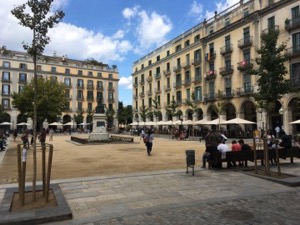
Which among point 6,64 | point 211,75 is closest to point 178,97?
point 211,75

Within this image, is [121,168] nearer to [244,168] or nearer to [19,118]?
[244,168]

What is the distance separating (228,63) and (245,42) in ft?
15.3

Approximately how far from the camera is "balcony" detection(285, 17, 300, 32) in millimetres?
32894

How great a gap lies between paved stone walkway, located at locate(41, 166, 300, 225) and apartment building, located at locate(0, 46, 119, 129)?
62.7 meters

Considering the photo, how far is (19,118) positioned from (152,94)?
30389mm

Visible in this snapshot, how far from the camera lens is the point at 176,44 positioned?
5778 cm

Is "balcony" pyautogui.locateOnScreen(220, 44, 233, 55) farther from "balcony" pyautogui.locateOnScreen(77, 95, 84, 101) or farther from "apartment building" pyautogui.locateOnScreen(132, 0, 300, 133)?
"balcony" pyautogui.locateOnScreen(77, 95, 84, 101)

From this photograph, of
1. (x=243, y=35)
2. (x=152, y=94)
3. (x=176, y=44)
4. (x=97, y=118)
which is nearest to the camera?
(x=97, y=118)

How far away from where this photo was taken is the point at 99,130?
28.8 metres

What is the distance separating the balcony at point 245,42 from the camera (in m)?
39.2

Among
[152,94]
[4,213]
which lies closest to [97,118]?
[4,213]

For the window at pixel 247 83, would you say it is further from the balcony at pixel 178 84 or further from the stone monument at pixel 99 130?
the stone monument at pixel 99 130

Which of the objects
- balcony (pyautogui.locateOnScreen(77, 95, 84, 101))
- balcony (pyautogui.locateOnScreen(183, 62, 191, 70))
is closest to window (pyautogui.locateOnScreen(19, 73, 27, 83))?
balcony (pyautogui.locateOnScreen(77, 95, 84, 101))

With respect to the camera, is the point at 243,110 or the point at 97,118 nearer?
the point at 97,118
